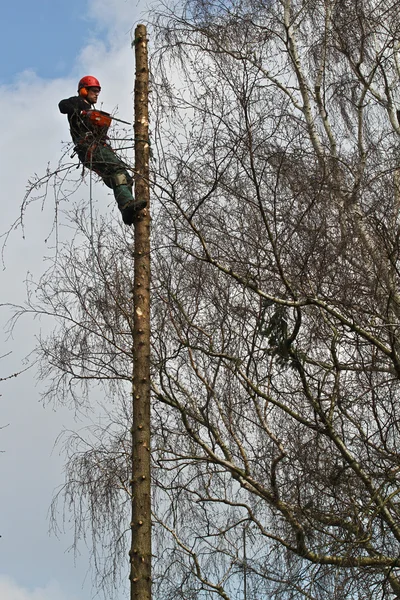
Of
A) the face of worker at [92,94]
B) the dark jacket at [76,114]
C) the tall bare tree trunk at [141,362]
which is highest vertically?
the face of worker at [92,94]

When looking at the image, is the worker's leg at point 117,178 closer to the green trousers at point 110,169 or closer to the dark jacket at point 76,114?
the green trousers at point 110,169

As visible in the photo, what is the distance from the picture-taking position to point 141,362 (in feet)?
18.6

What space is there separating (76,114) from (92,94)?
698mm

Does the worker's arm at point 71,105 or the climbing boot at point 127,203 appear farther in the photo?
the worker's arm at point 71,105

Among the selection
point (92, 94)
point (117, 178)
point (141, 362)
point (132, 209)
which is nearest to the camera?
point (141, 362)

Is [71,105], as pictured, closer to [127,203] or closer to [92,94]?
[92,94]

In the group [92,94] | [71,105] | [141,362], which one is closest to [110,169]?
[71,105]

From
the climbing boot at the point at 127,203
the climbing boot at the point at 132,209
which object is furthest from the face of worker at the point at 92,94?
the climbing boot at the point at 132,209

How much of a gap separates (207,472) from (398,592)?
1.78m

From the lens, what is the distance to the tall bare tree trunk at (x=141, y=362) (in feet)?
16.9

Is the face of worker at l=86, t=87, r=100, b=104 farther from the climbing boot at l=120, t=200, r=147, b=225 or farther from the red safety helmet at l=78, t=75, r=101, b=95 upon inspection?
the climbing boot at l=120, t=200, r=147, b=225

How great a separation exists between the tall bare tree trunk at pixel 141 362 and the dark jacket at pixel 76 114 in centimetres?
35

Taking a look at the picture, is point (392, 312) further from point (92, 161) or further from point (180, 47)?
point (180, 47)

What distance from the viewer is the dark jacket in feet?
19.7
